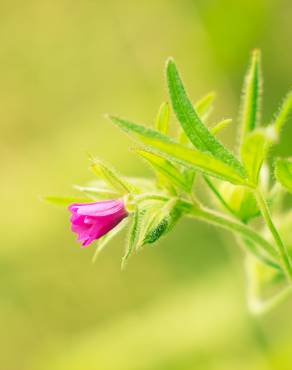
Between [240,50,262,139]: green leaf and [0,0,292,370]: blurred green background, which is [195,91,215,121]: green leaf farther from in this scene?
[0,0,292,370]: blurred green background

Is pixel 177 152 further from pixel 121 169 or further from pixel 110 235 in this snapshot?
pixel 121 169

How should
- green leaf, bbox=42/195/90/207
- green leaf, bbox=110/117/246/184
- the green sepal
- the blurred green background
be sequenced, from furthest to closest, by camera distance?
1. the blurred green background
2. green leaf, bbox=42/195/90/207
3. the green sepal
4. green leaf, bbox=110/117/246/184

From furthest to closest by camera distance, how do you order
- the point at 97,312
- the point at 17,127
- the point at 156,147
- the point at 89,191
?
the point at 17,127
the point at 97,312
the point at 89,191
the point at 156,147

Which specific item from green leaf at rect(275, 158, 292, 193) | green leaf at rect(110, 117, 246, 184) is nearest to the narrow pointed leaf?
green leaf at rect(110, 117, 246, 184)

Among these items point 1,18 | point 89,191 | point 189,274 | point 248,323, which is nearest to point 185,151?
point 89,191

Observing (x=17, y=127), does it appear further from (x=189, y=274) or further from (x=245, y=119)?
(x=245, y=119)

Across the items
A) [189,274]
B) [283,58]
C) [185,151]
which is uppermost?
[283,58]

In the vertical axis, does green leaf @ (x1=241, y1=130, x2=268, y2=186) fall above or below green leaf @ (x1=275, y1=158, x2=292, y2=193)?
above

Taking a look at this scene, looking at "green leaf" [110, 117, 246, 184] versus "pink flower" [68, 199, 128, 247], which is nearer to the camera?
"green leaf" [110, 117, 246, 184]
